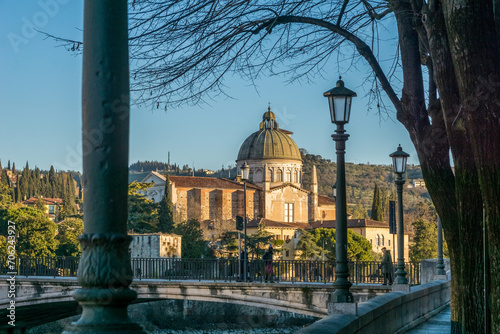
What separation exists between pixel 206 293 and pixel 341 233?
21359 mm

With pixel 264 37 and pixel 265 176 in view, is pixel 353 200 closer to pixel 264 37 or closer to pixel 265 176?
pixel 265 176

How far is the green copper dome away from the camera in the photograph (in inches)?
4380

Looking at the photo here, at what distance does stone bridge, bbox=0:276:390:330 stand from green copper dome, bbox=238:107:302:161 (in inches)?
3023

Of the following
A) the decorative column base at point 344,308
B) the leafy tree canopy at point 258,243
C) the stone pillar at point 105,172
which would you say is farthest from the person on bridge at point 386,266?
the leafy tree canopy at point 258,243

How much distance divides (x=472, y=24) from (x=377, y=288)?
21431mm

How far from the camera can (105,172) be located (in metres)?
3.10

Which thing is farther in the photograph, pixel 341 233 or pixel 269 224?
pixel 269 224

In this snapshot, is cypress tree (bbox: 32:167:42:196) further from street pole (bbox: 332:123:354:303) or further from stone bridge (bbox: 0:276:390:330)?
street pole (bbox: 332:123:354:303)

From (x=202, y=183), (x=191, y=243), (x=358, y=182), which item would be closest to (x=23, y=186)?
(x=202, y=183)

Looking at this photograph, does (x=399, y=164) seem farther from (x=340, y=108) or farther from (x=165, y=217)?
(x=165, y=217)

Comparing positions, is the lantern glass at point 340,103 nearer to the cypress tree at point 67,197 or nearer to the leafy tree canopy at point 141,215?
the leafy tree canopy at point 141,215

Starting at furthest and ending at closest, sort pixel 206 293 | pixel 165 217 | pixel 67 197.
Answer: pixel 67 197 < pixel 165 217 < pixel 206 293

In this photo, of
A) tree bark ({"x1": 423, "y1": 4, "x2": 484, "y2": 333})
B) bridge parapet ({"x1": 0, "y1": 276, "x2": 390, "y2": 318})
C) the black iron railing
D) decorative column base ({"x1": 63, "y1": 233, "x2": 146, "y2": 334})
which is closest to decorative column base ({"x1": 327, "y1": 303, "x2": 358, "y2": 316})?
tree bark ({"x1": 423, "y1": 4, "x2": 484, "y2": 333})

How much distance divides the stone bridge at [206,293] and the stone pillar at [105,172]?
23.6 metres
